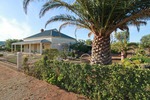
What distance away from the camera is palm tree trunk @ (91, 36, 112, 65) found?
9695 mm

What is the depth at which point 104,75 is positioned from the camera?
6.34m

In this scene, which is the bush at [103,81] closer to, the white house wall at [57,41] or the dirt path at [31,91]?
the dirt path at [31,91]

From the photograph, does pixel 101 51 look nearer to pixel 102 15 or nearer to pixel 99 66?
pixel 102 15

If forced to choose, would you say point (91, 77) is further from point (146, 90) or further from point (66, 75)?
point (146, 90)

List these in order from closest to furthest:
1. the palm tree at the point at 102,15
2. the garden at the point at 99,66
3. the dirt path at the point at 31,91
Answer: the garden at the point at 99,66 → the dirt path at the point at 31,91 → the palm tree at the point at 102,15

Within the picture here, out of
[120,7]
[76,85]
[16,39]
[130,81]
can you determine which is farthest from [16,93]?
[16,39]

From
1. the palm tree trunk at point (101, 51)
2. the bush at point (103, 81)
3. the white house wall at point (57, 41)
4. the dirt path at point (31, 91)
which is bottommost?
the dirt path at point (31, 91)

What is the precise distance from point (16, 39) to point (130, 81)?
62.5 meters

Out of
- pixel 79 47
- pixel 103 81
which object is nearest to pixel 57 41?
pixel 79 47

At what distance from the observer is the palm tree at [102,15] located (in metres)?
8.46

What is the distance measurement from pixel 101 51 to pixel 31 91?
447 cm

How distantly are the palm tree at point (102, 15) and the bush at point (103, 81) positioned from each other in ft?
7.95

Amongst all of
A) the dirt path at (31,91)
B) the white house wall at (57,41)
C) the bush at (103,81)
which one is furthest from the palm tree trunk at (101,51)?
the white house wall at (57,41)

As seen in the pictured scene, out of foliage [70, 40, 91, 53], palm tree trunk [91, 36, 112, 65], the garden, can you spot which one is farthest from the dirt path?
foliage [70, 40, 91, 53]
